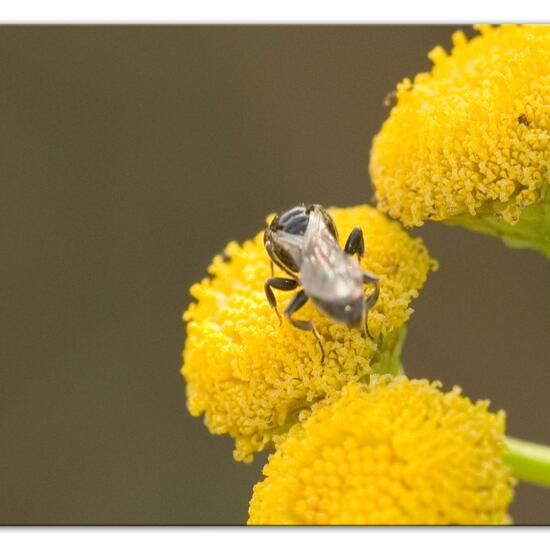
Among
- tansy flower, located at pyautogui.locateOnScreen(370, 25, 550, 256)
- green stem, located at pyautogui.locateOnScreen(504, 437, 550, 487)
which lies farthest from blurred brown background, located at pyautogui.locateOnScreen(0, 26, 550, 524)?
green stem, located at pyautogui.locateOnScreen(504, 437, 550, 487)

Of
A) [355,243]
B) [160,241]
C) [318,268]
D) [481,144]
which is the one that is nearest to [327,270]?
[318,268]

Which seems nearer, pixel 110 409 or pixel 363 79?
Result: pixel 363 79

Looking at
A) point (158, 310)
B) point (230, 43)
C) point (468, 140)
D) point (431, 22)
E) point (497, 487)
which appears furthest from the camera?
point (158, 310)

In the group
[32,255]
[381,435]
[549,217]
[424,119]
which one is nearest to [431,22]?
[424,119]

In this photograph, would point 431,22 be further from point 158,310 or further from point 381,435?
point 158,310

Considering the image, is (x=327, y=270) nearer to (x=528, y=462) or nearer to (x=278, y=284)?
(x=278, y=284)

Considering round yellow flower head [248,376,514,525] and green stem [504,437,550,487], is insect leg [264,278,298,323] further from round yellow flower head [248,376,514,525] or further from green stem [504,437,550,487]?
green stem [504,437,550,487]

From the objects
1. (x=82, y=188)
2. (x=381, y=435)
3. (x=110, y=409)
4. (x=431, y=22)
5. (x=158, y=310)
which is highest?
(x=431, y=22)
